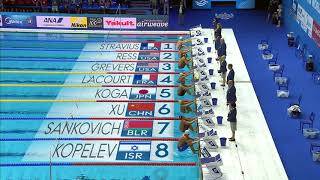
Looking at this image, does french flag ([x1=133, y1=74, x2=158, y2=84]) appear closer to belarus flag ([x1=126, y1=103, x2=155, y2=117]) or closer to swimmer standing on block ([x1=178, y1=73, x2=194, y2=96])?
swimmer standing on block ([x1=178, y1=73, x2=194, y2=96])

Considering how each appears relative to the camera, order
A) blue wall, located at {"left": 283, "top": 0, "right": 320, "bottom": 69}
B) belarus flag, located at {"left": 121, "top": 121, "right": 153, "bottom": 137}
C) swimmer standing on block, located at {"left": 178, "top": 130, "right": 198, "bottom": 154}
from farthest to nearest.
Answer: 1. blue wall, located at {"left": 283, "top": 0, "right": 320, "bottom": 69}
2. belarus flag, located at {"left": 121, "top": 121, "right": 153, "bottom": 137}
3. swimmer standing on block, located at {"left": 178, "top": 130, "right": 198, "bottom": 154}

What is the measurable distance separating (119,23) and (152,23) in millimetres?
1375

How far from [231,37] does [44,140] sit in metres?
10.3

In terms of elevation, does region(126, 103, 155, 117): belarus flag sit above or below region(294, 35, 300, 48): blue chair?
below

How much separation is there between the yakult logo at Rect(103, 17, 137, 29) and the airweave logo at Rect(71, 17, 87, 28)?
0.83 meters

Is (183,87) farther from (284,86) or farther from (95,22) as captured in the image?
(95,22)

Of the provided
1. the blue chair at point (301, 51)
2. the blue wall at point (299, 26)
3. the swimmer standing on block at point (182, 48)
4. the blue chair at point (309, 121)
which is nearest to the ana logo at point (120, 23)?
the swimmer standing on block at point (182, 48)

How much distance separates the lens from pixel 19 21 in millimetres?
23281

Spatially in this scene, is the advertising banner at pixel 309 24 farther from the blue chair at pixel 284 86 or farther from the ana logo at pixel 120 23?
the ana logo at pixel 120 23

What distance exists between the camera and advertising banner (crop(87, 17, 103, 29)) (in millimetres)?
23156

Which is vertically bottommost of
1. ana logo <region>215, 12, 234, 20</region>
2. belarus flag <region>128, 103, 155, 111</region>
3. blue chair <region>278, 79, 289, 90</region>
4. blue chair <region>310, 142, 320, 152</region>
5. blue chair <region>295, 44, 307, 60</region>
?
Result: blue chair <region>310, 142, 320, 152</region>

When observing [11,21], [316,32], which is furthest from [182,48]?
[11,21]

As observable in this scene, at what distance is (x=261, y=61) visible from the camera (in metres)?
19.1

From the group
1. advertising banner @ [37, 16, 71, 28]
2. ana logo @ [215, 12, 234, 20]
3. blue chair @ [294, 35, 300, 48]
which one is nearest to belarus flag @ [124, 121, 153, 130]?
blue chair @ [294, 35, 300, 48]
